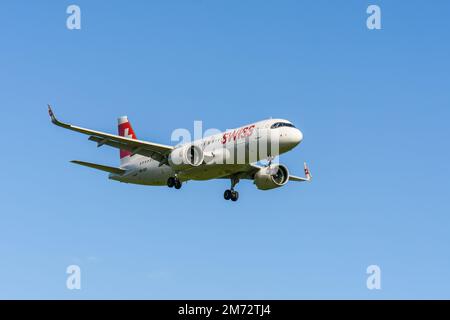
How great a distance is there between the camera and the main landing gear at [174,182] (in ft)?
222

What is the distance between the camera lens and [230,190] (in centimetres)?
7125

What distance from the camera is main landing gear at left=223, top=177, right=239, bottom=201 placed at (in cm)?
7100

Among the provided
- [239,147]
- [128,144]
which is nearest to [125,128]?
[128,144]

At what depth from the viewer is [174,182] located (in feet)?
222

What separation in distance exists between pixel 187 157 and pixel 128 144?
5.23 meters

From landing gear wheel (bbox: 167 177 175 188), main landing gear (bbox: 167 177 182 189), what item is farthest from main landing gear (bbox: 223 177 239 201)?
landing gear wheel (bbox: 167 177 175 188)

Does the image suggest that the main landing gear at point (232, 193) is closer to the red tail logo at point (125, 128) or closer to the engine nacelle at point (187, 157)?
the engine nacelle at point (187, 157)

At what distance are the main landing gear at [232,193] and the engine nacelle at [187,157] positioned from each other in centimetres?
654

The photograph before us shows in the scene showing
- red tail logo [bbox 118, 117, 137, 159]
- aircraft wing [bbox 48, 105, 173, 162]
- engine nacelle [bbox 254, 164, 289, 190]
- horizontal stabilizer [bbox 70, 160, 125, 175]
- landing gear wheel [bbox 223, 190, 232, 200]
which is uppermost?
red tail logo [bbox 118, 117, 137, 159]

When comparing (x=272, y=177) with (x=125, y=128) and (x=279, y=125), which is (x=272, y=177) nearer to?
(x=279, y=125)

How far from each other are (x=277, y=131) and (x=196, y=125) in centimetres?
847

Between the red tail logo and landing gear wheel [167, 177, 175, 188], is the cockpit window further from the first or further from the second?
the red tail logo
